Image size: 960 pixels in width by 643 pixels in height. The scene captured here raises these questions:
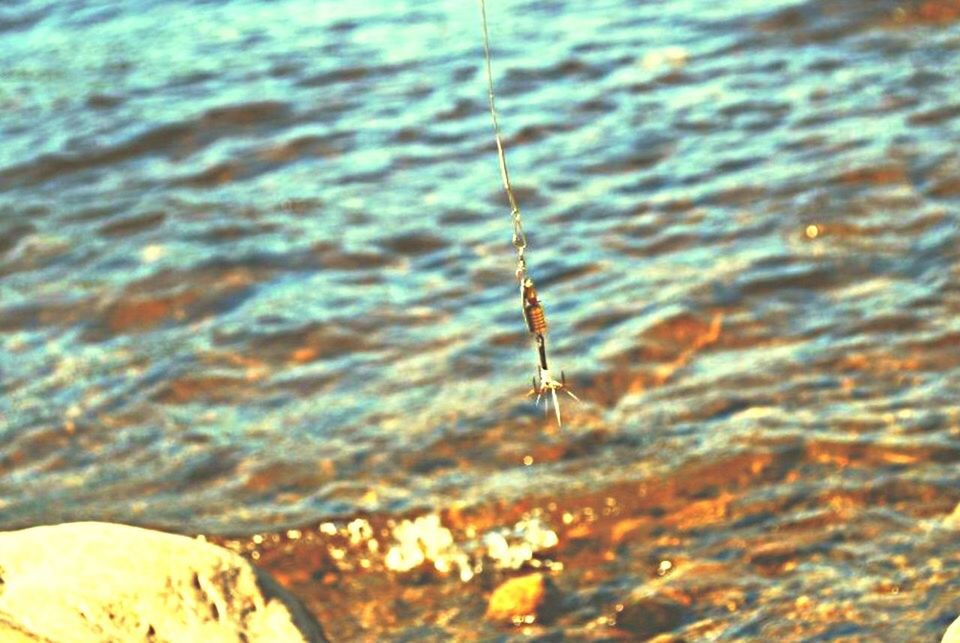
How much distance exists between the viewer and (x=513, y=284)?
8031mm

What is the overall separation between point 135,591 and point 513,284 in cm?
375

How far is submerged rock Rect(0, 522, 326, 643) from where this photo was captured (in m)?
4.40

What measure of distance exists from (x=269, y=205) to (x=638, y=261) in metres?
2.15

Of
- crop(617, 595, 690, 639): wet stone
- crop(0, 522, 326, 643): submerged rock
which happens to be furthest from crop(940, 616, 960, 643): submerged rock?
crop(0, 522, 326, 643): submerged rock

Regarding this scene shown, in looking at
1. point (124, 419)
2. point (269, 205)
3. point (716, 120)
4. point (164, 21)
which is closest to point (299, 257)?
point (269, 205)

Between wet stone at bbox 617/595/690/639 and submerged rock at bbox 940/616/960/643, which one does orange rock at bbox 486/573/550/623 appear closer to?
wet stone at bbox 617/595/690/639

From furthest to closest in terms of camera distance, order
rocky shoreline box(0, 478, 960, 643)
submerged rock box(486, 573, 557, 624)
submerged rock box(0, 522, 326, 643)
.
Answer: submerged rock box(486, 573, 557, 624) → rocky shoreline box(0, 478, 960, 643) → submerged rock box(0, 522, 326, 643)

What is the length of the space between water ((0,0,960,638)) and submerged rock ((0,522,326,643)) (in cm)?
119

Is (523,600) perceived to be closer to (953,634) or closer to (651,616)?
(651,616)

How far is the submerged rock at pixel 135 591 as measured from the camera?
440 centimetres

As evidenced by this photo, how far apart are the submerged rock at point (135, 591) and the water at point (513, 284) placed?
119 centimetres

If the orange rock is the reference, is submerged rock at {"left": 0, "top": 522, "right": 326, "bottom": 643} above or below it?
above

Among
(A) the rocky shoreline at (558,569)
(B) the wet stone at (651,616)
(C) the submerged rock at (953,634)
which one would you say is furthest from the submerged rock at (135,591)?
(C) the submerged rock at (953,634)

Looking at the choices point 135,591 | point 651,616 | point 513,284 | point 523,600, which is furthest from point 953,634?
point 513,284
